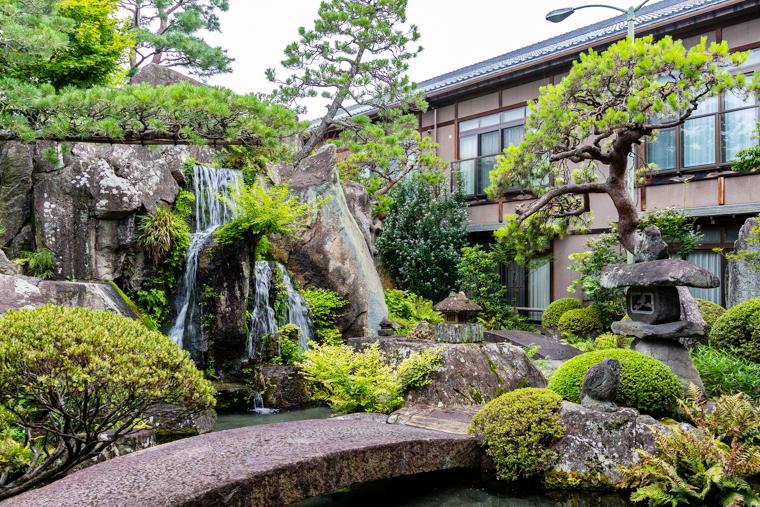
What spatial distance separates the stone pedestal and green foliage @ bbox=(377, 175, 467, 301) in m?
9.61

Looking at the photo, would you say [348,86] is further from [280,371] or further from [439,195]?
[280,371]

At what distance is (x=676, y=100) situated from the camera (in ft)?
33.2

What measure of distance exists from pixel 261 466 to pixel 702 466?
14.7 feet

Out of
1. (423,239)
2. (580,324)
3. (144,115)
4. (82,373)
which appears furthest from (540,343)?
(82,373)

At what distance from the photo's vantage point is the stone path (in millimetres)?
4469

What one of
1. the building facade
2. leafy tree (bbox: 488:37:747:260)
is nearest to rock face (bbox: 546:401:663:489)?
leafy tree (bbox: 488:37:747:260)

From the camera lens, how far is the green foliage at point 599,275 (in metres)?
14.7

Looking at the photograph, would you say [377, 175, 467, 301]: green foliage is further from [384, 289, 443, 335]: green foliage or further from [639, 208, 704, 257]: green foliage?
[639, 208, 704, 257]: green foliage

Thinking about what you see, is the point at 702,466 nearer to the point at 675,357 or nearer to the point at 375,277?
the point at 675,357

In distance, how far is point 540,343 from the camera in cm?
1419

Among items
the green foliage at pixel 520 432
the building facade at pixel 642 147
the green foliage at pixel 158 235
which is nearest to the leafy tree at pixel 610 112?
the building facade at pixel 642 147

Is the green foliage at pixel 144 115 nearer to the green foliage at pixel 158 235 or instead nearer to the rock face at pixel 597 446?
the green foliage at pixel 158 235

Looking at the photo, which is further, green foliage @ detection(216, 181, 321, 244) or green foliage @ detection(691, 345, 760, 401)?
green foliage @ detection(216, 181, 321, 244)

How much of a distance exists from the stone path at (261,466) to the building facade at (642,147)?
9.14m
